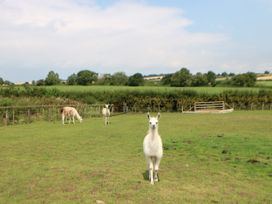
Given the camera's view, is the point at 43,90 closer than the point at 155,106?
Yes

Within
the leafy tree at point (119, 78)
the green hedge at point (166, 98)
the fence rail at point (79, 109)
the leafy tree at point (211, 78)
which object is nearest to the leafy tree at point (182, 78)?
the leafy tree at point (211, 78)

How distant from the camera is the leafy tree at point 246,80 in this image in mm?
88562

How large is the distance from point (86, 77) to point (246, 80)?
4195 centimetres

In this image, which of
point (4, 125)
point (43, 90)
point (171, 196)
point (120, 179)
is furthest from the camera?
point (43, 90)

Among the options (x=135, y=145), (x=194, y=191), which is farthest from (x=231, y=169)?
(x=135, y=145)

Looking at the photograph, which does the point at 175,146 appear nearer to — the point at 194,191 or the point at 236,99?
the point at 194,191

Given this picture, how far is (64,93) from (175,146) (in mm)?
45724

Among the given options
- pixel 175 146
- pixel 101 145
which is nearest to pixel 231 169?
pixel 175 146

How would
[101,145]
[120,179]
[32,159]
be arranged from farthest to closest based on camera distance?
[101,145]
[32,159]
[120,179]

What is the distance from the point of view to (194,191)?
8.76 metres

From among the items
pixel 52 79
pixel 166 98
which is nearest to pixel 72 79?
pixel 52 79

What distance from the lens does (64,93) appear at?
195ft

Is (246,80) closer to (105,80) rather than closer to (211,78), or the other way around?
(211,78)

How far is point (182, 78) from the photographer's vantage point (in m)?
93.7
